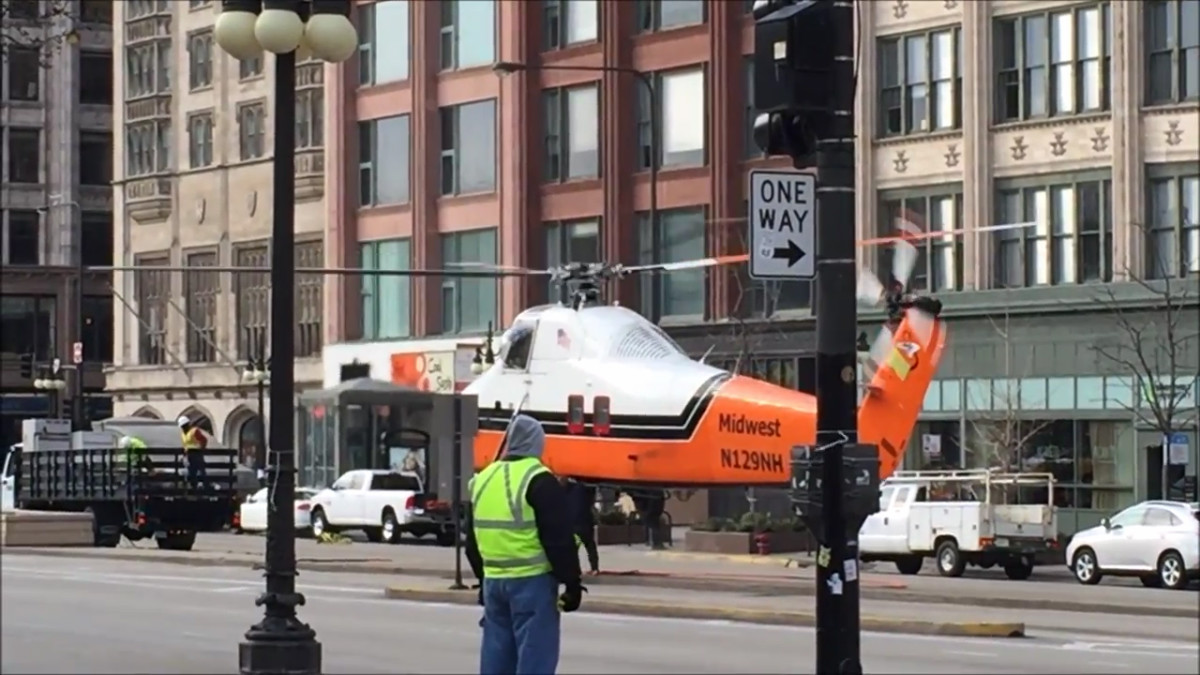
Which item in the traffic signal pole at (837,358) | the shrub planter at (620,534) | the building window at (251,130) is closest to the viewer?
the traffic signal pole at (837,358)

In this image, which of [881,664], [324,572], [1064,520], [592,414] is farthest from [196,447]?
[881,664]

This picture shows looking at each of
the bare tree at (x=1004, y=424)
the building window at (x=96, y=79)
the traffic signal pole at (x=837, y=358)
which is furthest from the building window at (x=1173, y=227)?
the building window at (x=96, y=79)

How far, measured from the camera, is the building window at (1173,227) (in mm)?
45219

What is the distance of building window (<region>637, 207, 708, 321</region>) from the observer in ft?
183

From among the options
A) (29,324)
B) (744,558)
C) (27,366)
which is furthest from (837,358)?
(29,324)

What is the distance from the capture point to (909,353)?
103ft

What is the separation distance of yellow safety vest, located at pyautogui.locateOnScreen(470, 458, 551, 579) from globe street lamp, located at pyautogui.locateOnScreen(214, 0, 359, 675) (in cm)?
434

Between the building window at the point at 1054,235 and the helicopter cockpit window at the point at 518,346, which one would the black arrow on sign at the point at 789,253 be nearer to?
the helicopter cockpit window at the point at 518,346

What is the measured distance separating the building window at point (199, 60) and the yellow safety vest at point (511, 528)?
60510 millimetres

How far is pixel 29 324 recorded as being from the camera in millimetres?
75938

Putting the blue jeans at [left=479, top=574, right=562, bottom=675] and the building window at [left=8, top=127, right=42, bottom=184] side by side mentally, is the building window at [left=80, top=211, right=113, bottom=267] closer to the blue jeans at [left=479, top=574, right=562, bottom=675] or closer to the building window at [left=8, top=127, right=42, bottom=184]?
the building window at [left=8, top=127, right=42, bottom=184]

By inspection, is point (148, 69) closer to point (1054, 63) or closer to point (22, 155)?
point (22, 155)

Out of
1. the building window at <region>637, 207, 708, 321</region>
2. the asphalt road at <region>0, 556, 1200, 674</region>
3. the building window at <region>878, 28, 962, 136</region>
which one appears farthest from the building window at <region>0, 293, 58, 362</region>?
the asphalt road at <region>0, 556, 1200, 674</region>

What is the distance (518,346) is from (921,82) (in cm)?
1834
